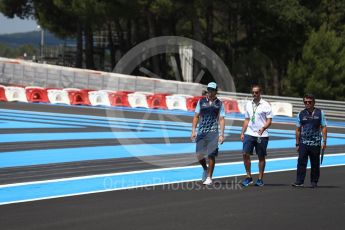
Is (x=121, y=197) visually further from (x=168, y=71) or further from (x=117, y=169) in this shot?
(x=168, y=71)

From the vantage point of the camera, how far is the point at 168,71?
2576 inches

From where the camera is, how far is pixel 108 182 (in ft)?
37.9

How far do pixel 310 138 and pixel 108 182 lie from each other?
357 centimetres

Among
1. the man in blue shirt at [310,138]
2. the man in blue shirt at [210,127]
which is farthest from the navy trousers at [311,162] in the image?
the man in blue shirt at [210,127]

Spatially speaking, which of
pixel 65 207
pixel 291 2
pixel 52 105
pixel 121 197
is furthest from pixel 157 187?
pixel 291 2

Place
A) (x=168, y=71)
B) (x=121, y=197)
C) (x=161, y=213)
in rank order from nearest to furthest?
(x=161, y=213) → (x=121, y=197) → (x=168, y=71)

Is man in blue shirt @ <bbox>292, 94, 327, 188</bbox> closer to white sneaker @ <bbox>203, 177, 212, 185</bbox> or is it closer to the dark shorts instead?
the dark shorts

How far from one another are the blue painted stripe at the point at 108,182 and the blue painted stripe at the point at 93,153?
2.38 m

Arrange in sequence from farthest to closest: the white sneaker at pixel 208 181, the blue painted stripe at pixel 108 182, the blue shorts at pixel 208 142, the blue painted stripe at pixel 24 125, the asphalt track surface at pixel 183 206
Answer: the blue painted stripe at pixel 24 125 → the white sneaker at pixel 208 181 → the blue shorts at pixel 208 142 → the blue painted stripe at pixel 108 182 → the asphalt track surface at pixel 183 206

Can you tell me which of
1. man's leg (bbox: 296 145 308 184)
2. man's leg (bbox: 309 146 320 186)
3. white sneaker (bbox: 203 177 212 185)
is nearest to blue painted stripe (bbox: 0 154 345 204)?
white sneaker (bbox: 203 177 212 185)

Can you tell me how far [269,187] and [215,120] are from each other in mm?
1463

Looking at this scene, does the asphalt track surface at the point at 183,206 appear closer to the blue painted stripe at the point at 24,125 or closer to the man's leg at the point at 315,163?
the man's leg at the point at 315,163

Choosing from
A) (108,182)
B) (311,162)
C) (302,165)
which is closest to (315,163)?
(311,162)

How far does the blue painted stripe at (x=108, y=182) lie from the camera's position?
33.5 ft
